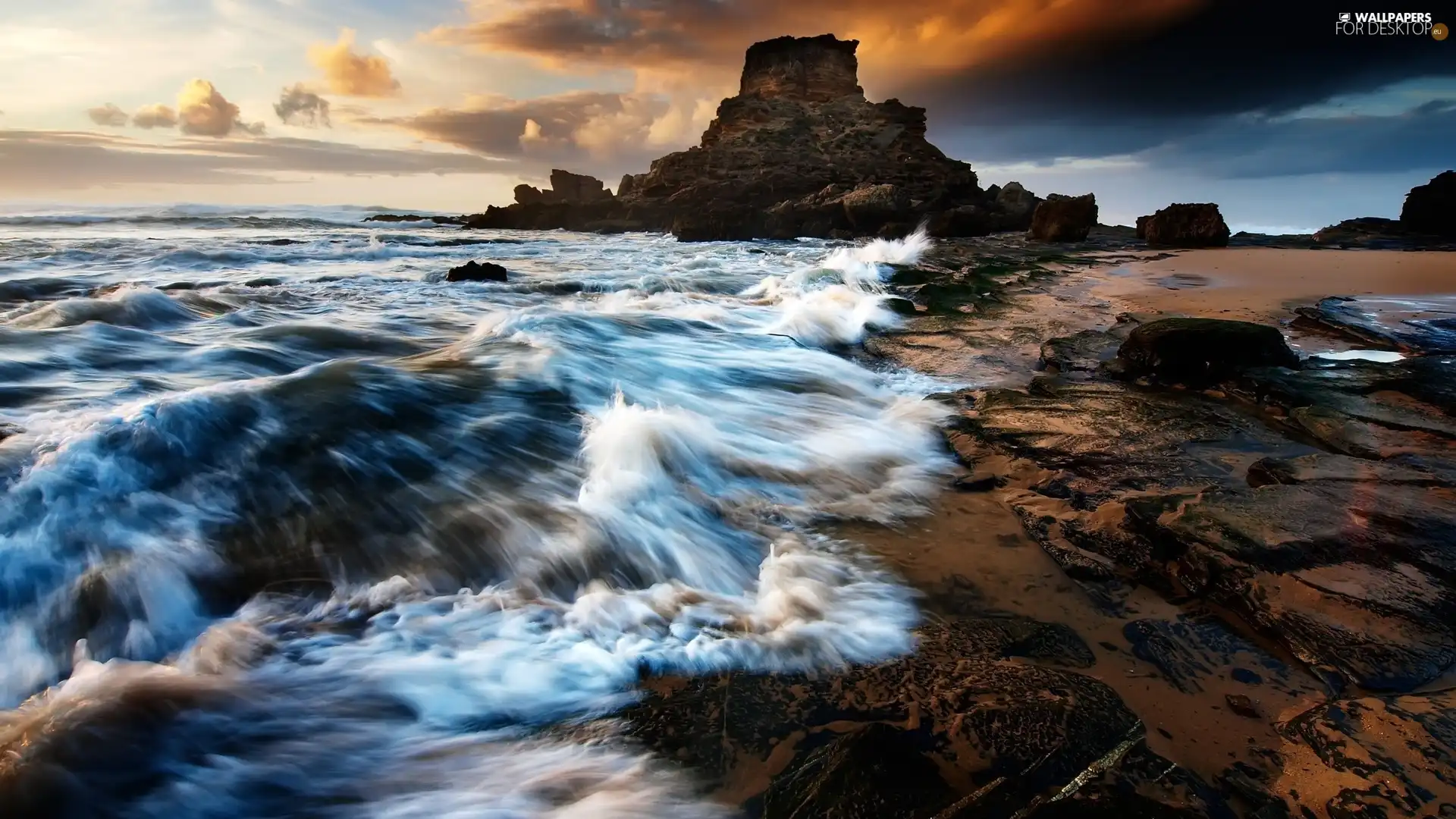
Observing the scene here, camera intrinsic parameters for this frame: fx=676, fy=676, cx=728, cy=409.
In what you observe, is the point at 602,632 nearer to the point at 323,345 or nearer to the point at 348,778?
the point at 348,778

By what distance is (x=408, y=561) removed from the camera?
2.77 m

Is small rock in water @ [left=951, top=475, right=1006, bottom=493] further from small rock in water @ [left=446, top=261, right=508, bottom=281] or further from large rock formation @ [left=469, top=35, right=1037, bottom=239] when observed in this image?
large rock formation @ [left=469, top=35, right=1037, bottom=239]

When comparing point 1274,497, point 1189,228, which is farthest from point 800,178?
point 1274,497

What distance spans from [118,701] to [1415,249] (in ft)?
101

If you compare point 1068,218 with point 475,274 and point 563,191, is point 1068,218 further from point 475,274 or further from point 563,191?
point 563,191

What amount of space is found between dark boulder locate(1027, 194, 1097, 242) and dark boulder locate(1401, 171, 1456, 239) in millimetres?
14293

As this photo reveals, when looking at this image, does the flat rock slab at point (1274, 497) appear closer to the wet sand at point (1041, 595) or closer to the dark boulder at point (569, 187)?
the wet sand at point (1041, 595)

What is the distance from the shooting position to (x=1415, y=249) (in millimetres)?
21234

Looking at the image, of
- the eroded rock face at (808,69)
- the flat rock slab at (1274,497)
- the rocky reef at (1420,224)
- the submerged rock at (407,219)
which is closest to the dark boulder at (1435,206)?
the rocky reef at (1420,224)

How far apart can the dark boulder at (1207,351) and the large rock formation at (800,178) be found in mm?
31347

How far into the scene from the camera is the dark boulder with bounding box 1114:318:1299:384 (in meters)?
4.73

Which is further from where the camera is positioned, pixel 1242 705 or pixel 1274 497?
pixel 1274 497

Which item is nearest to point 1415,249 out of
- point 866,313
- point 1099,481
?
point 866,313

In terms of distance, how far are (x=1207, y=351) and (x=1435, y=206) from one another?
121ft
